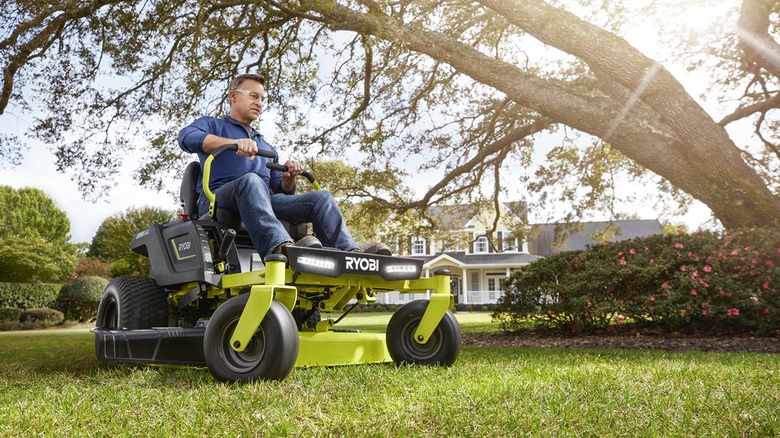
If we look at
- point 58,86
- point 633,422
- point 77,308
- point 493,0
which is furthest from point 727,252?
point 77,308

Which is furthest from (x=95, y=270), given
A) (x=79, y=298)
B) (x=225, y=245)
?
(x=225, y=245)

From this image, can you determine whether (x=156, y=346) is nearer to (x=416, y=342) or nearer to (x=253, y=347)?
(x=253, y=347)

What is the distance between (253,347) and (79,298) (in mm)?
22109

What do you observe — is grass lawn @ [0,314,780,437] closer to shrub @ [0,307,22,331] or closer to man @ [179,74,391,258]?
man @ [179,74,391,258]

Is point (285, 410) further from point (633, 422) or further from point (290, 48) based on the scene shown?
point (290, 48)

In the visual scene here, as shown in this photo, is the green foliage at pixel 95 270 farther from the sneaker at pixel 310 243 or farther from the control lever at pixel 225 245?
the sneaker at pixel 310 243

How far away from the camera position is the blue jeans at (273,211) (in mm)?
3510

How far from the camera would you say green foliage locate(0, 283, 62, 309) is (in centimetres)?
2183

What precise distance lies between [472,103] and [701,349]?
8.83 m

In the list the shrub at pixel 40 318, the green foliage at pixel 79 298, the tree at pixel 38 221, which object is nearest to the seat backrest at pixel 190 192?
the shrub at pixel 40 318

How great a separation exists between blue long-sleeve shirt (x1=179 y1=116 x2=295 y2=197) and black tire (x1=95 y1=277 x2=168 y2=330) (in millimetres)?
735

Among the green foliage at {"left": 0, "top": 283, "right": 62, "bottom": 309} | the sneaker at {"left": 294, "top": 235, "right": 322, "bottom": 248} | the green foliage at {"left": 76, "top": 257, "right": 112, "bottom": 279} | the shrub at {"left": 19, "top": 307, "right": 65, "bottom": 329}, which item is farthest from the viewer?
the green foliage at {"left": 76, "top": 257, "right": 112, "bottom": 279}

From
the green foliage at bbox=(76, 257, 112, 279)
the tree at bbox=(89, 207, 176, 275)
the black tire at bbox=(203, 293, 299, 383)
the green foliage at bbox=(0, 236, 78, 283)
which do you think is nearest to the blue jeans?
the black tire at bbox=(203, 293, 299, 383)

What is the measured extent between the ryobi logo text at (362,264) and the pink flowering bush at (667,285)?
19.2 ft
